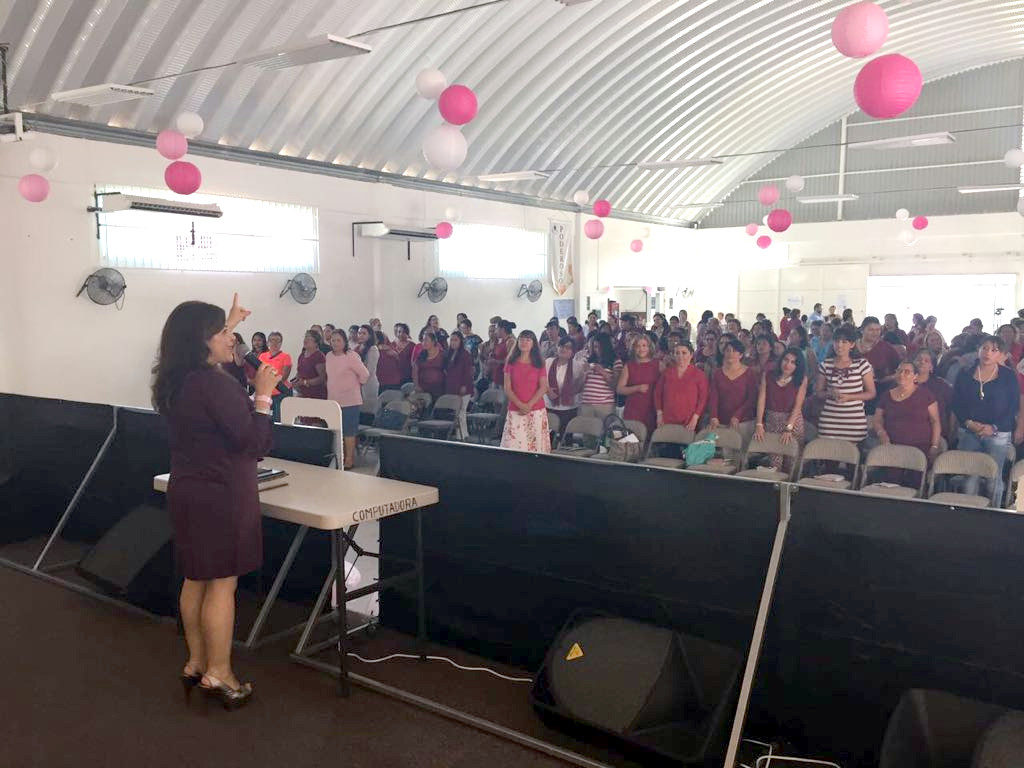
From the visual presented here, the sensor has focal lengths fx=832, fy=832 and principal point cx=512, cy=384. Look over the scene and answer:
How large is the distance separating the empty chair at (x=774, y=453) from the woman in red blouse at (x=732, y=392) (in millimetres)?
394

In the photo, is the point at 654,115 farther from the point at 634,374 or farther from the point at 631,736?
the point at 631,736

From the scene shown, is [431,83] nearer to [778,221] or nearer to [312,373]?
[312,373]

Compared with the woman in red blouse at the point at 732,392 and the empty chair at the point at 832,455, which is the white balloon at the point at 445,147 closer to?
the woman in red blouse at the point at 732,392

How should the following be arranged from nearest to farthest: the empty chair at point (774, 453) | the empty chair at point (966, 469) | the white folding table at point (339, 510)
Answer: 1. the white folding table at point (339, 510)
2. the empty chair at point (966, 469)
3. the empty chair at point (774, 453)

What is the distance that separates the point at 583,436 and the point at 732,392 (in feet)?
4.79

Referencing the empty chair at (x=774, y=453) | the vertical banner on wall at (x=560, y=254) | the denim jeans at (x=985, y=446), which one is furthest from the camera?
the vertical banner on wall at (x=560, y=254)

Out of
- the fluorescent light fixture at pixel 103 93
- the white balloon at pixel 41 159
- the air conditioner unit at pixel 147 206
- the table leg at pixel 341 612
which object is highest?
the fluorescent light fixture at pixel 103 93

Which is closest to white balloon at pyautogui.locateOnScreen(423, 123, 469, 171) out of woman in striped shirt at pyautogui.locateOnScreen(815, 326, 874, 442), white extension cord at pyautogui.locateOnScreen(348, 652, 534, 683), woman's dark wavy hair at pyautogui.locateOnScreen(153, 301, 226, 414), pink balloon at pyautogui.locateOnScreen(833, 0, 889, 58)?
pink balloon at pyautogui.locateOnScreen(833, 0, 889, 58)

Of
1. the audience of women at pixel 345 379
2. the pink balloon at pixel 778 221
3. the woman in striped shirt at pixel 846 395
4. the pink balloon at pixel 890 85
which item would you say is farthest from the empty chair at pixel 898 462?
the pink balloon at pixel 778 221

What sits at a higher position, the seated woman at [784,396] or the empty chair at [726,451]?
the seated woman at [784,396]

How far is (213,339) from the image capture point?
3.31 metres

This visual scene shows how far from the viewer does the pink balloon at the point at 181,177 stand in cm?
754

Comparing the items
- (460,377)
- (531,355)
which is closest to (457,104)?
(531,355)

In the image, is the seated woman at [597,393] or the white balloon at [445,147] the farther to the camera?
the seated woman at [597,393]
